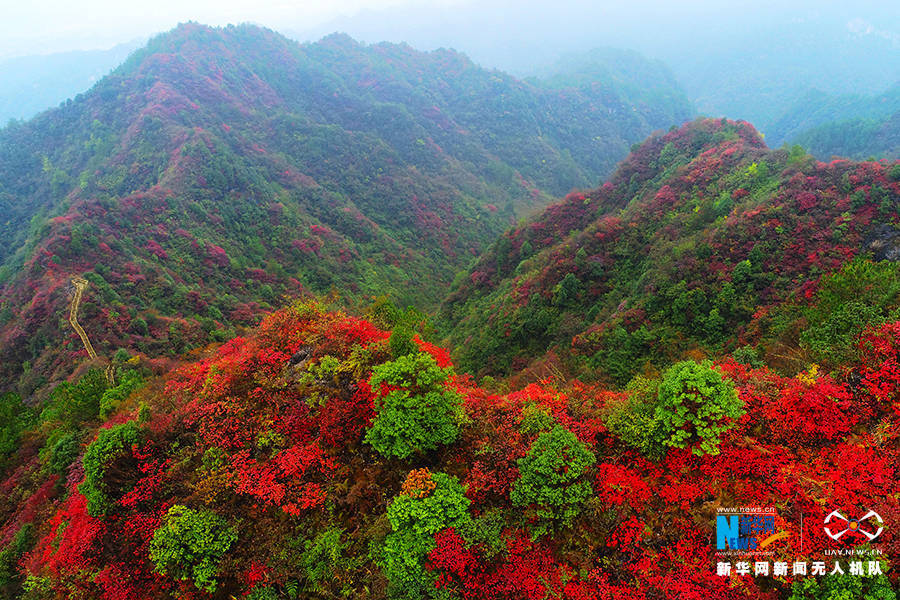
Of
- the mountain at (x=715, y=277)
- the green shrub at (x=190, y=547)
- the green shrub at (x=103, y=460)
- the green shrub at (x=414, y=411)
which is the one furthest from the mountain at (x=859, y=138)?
the green shrub at (x=103, y=460)

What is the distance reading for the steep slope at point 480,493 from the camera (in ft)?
33.0

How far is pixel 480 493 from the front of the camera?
477 inches

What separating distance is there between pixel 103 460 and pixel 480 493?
12664mm

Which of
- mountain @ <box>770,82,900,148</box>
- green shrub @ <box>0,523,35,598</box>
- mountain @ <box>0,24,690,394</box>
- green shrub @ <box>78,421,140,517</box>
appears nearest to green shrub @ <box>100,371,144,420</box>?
green shrub @ <box>0,523,35,598</box>

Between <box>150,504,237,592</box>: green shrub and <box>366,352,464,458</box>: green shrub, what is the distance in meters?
5.08

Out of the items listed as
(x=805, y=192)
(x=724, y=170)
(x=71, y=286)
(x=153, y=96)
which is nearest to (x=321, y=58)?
(x=153, y=96)

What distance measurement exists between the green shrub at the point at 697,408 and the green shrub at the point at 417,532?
6.31 meters

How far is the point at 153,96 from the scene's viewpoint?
9881 cm

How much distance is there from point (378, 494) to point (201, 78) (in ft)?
459

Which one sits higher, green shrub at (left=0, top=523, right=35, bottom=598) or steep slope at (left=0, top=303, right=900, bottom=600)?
steep slope at (left=0, top=303, right=900, bottom=600)

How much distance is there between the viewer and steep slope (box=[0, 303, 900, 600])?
10.1 m

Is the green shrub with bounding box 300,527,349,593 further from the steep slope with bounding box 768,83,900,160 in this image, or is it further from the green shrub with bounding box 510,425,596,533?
the steep slope with bounding box 768,83,900,160

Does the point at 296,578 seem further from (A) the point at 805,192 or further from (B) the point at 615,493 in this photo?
(A) the point at 805,192

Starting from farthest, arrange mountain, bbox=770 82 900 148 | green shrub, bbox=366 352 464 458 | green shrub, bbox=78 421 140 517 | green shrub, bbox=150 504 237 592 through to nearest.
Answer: mountain, bbox=770 82 900 148 < green shrub, bbox=78 421 140 517 < green shrub, bbox=366 352 464 458 < green shrub, bbox=150 504 237 592
